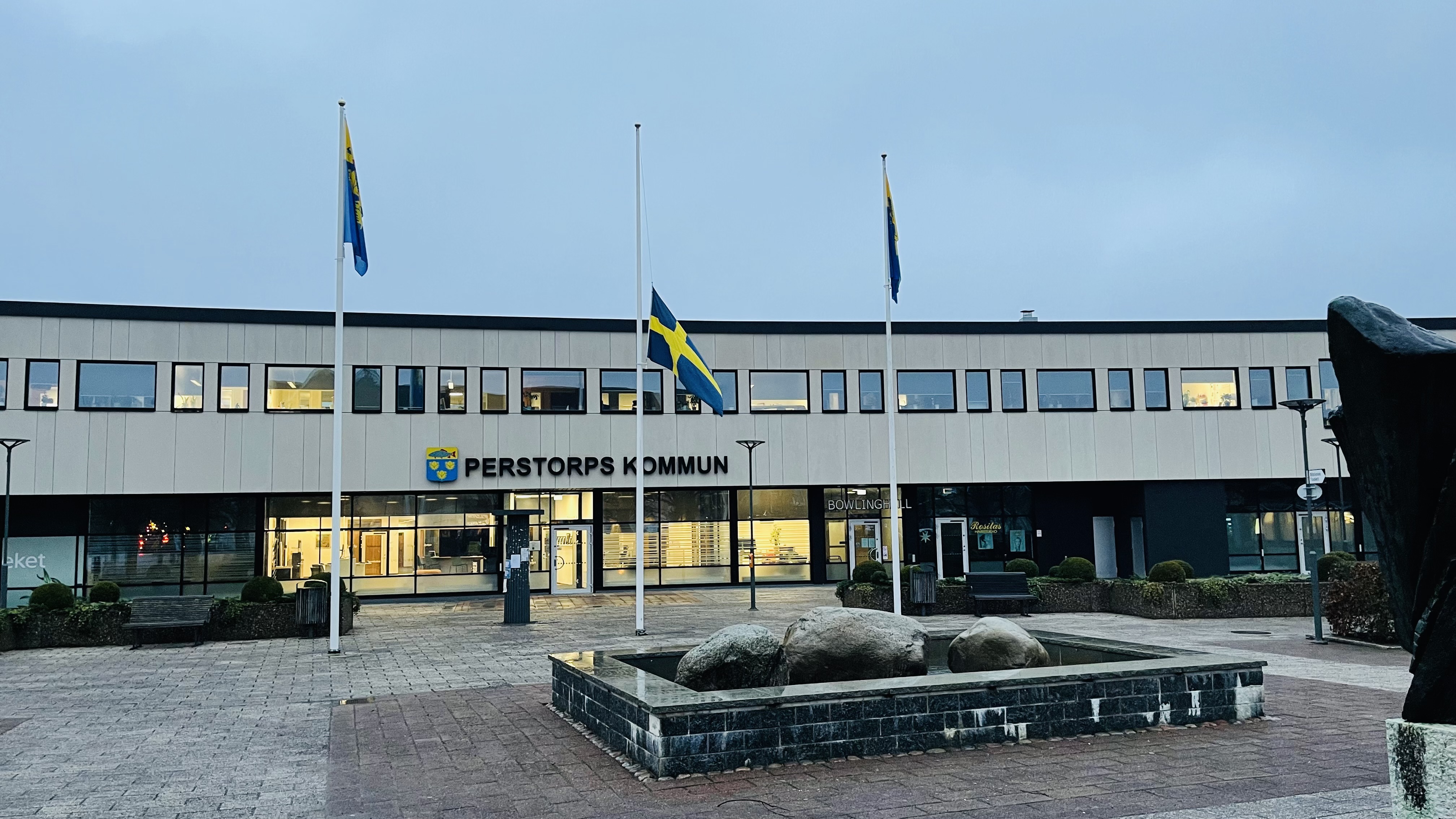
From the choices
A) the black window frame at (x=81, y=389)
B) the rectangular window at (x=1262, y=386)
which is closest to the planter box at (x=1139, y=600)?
the rectangular window at (x=1262, y=386)

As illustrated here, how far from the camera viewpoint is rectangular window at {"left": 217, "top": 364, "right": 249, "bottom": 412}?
28750mm

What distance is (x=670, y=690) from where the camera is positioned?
31.1ft

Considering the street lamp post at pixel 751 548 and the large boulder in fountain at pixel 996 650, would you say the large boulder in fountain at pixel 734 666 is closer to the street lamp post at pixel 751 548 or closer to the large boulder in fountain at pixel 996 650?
the large boulder in fountain at pixel 996 650

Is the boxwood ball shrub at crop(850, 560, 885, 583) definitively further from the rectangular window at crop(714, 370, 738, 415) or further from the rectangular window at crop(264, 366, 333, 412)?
the rectangular window at crop(264, 366, 333, 412)

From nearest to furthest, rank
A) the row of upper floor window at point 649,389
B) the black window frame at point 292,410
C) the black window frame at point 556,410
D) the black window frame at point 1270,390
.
→ the row of upper floor window at point 649,389, the black window frame at point 292,410, the black window frame at point 556,410, the black window frame at point 1270,390

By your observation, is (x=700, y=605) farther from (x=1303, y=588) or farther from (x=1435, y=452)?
(x=1435, y=452)

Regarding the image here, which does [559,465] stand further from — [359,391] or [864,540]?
[864,540]

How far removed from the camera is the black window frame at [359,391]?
97.5ft

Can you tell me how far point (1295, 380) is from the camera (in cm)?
3350

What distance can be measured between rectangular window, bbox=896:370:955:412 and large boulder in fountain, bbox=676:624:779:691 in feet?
74.6

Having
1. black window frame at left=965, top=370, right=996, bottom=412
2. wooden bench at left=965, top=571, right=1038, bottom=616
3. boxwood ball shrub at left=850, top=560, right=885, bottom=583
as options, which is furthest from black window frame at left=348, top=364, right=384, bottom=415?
black window frame at left=965, top=370, right=996, bottom=412

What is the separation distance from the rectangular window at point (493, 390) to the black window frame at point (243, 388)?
6.04 meters

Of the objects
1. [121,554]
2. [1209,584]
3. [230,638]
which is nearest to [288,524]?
[121,554]

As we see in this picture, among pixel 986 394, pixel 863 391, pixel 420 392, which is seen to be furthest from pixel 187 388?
pixel 986 394
